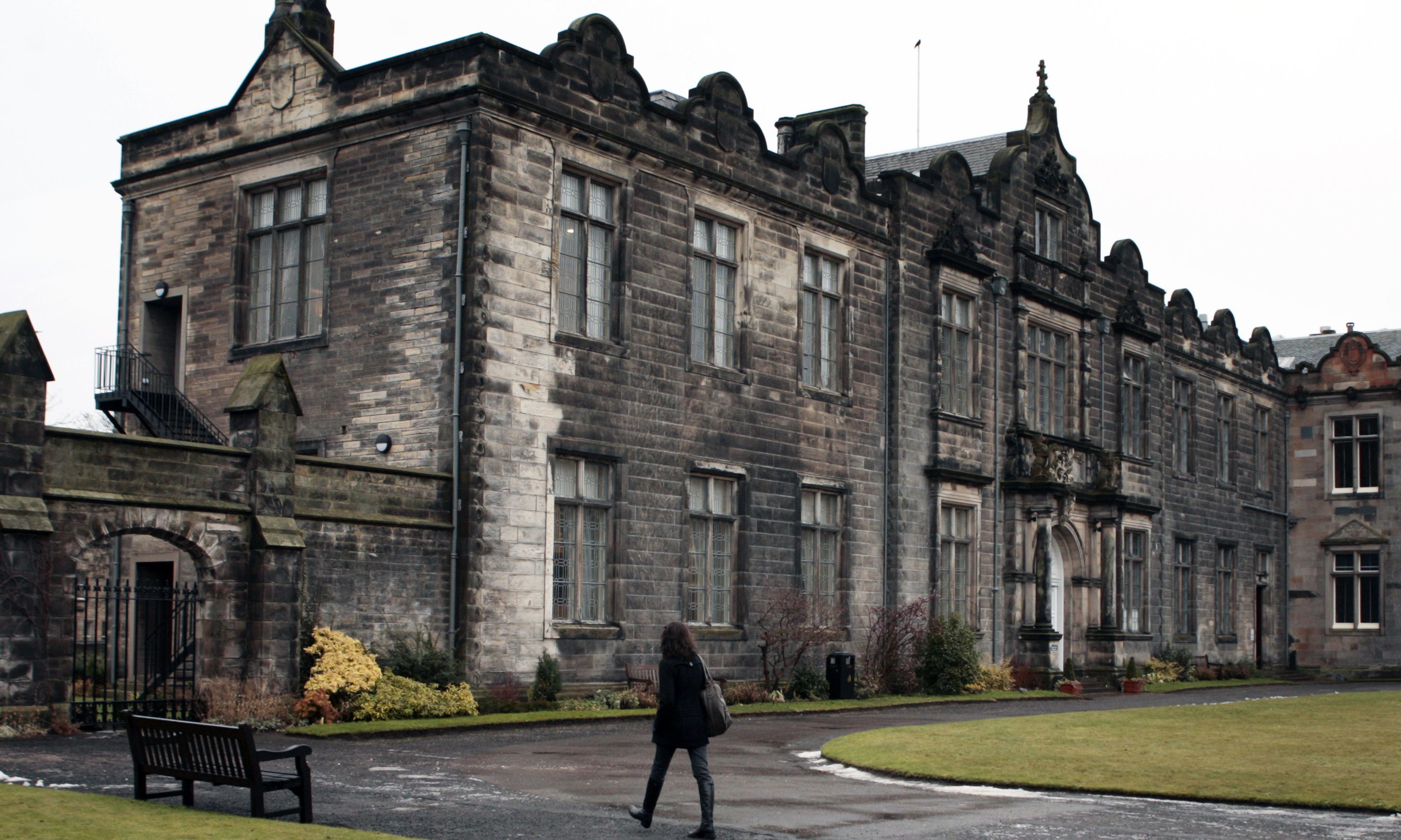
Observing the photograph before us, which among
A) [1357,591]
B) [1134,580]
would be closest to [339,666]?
[1134,580]

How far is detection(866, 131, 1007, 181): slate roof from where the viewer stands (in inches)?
1411

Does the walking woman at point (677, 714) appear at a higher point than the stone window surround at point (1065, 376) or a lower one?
lower

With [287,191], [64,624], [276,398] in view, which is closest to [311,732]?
[64,624]

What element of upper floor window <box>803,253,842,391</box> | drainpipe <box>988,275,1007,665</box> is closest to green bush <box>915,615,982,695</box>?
drainpipe <box>988,275,1007,665</box>

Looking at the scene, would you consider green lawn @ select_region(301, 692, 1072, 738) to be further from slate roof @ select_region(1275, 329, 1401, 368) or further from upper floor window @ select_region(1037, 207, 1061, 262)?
slate roof @ select_region(1275, 329, 1401, 368)

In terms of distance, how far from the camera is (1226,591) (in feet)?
143

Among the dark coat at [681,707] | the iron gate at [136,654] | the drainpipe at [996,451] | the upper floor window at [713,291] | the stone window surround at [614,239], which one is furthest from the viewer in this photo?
the drainpipe at [996,451]

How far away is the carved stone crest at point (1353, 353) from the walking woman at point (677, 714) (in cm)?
4024

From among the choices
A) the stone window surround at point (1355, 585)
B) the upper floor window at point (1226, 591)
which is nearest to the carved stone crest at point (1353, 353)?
the stone window surround at point (1355, 585)

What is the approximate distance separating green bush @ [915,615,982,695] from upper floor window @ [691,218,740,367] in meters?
6.61

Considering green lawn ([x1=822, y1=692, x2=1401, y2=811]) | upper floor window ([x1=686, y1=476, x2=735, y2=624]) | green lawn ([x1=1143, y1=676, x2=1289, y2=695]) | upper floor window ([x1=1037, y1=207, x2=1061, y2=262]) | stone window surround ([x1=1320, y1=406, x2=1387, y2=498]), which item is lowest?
green lawn ([x1=1143, y1=676, x2=1289, y2=695])

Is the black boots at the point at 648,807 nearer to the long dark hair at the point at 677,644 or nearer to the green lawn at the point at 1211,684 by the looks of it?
the long dark hair at the point at 677,644

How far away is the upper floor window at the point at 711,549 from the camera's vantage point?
81.5 ft

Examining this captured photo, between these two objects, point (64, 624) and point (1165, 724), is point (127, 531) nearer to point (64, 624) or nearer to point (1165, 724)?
point (64, 624)
